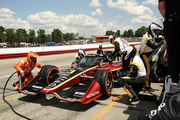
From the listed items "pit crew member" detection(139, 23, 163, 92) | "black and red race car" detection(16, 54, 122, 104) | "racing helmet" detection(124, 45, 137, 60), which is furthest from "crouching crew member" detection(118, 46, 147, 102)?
"pit crew member" detection(139, 23, 163, 92)

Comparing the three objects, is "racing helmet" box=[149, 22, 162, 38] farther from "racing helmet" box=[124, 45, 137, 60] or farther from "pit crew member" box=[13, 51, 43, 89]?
"pit crew member" box=[13, 51, 43, 89]

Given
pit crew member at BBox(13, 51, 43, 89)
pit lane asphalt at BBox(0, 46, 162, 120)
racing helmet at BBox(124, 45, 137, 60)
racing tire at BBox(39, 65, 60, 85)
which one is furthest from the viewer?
pit crew member at BBox(13, 51, 43, 89)

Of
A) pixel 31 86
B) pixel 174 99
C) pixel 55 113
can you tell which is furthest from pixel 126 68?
pixel 174 99

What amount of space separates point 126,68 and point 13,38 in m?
64.4

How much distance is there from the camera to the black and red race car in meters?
4.11

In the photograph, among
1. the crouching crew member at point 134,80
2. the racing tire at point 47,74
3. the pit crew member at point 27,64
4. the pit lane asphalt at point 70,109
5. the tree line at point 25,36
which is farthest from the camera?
the tree line at point 25,36

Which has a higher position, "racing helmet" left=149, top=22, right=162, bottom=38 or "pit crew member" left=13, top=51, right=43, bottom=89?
"racing helmet" left=149, top=22, right=162, bottom=38

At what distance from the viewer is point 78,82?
5.26 metres

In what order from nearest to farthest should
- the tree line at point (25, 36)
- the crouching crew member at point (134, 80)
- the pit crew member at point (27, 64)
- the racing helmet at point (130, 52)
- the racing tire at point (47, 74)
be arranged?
1. the crouching crew member at point (134, 80)
2. the racing helmet at point (130, 52)
3. the racing tire at point (47, 74)
4. the pit crew member at point (27, 64)
5. the tree line at point (25, 36)

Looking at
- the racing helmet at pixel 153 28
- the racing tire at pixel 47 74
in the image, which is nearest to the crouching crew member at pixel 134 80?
the racing helmet at pixel 153 28

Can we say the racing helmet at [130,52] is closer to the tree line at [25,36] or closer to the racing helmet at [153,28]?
the racing helmet at [153,28]

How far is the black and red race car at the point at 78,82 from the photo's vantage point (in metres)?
4.11

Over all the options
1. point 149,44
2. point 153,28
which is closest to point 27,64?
point 149,44

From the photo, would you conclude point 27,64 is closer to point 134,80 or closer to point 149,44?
point 134,80
